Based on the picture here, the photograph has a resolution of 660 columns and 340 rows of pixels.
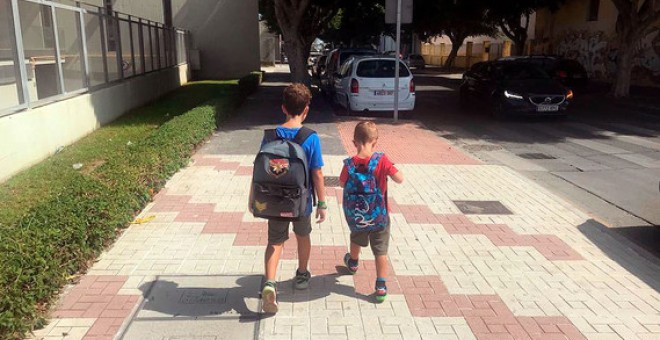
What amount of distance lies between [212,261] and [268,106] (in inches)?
468

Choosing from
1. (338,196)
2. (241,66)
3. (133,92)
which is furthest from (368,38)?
(338,196)

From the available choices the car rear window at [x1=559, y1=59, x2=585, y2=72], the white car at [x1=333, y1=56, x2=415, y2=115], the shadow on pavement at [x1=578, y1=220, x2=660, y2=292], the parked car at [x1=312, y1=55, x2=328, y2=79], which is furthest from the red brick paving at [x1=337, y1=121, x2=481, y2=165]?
the parked car at [x1=312, y1=55, x2=328, y2=79]

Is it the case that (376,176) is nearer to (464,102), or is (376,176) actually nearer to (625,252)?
(625,252)

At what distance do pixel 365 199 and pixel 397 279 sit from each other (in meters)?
0.94

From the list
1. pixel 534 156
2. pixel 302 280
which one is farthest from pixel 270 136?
pixel 534 156

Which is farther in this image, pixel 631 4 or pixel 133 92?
pixel 631 4

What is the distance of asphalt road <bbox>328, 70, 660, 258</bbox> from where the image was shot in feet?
21.9

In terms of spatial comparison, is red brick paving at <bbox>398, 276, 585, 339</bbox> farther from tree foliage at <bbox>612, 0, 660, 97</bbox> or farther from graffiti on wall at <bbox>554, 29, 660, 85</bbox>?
graffiti on wall at <bbox>554, 29, 660, 85</bbox>

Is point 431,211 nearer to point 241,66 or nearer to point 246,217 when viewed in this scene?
point 246,217

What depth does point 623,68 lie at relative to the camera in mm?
18469

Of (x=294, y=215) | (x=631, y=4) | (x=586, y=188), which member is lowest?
(x=586, y=188)

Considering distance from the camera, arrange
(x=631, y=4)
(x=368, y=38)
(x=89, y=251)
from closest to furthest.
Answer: (x=89, y=251) < (x=631, y=4) < (x=368, y=38)

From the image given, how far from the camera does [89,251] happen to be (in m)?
4.41

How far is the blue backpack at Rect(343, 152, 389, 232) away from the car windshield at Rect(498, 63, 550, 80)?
11791mm
